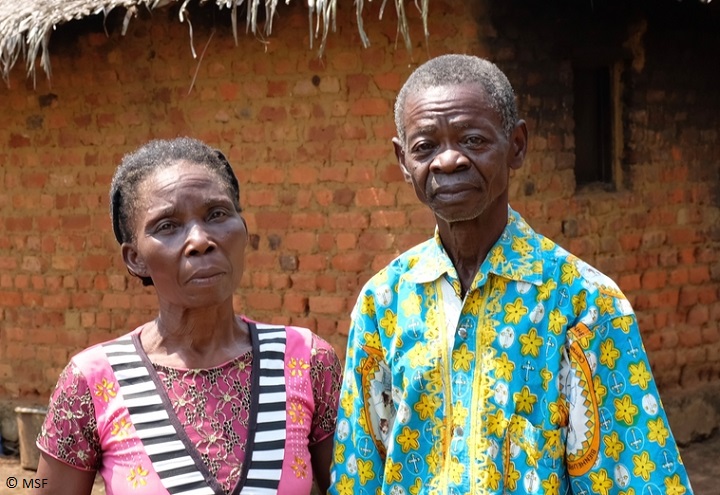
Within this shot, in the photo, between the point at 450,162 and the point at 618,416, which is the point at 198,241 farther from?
the point at 618,416

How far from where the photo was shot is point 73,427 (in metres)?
2.28

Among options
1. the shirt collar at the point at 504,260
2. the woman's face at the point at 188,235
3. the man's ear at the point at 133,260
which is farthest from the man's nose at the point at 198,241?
the shirt collar at the point at 504,260

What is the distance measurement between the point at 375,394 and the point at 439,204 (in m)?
0.43

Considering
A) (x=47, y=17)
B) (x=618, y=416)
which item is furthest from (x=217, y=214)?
(x=47, y=17)

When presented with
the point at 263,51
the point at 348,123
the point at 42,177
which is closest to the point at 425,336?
the point at 348,123

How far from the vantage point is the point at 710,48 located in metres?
6.42

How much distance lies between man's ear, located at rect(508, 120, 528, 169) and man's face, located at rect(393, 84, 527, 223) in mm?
42

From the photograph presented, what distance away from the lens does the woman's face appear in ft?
7.60

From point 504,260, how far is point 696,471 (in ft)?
13.6

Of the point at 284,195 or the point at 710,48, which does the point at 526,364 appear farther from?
the point at 710,48

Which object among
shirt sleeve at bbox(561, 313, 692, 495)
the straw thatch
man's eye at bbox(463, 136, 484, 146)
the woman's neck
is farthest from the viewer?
the straw thatch

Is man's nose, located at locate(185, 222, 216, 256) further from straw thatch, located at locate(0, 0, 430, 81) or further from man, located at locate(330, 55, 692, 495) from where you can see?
straw thatch, located at locate(0, 0, 430, 81)

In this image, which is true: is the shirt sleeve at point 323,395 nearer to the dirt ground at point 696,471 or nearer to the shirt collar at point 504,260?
the shirt collar at point 504,260

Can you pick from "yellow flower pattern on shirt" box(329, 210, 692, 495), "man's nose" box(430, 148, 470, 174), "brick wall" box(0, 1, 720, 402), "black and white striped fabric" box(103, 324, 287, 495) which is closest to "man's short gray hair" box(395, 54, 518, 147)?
"man's nose" box(430, 148, 470, 174)
